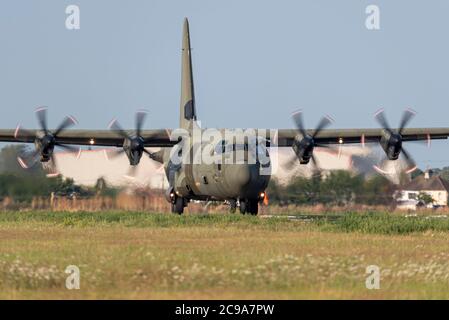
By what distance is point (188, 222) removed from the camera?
34906 mm

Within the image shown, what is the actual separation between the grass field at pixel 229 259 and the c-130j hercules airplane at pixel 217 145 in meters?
6.20

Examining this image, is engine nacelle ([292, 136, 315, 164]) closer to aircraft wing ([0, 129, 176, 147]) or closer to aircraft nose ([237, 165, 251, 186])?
aircraft nose ([237, 165, 251, 186])

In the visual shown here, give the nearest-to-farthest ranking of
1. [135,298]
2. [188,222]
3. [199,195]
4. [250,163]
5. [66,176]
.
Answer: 1. [135,298]
2. [188,222]
3. [250,163]
4. [199,195]
5. [66,176]

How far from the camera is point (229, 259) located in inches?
794

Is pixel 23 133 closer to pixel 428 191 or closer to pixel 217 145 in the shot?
pixel 217 145

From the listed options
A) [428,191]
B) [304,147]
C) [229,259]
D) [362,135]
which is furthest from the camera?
[428,191]

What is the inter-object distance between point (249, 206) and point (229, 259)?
21.0m

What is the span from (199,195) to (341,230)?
42.8 ft

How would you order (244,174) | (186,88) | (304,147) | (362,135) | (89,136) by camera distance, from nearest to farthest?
(244,174) < (304,147) < (362,135) < (89,136) < (186,88)

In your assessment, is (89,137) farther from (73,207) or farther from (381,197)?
(381,197)

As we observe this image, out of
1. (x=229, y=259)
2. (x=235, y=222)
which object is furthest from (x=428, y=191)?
(x=229, y=259)

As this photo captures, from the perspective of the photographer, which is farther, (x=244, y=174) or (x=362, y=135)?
(x=362, y=135)

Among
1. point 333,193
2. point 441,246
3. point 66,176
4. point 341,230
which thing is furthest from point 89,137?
point 441,246

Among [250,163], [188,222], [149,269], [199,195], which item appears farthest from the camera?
[199,195]
